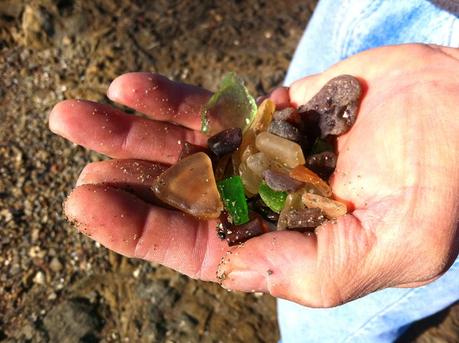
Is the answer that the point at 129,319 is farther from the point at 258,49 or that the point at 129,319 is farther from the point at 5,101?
the point at 258,49

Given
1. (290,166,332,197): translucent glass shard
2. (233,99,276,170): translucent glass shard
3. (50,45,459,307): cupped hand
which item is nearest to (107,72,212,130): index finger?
(50,45,459,307): cupped hand

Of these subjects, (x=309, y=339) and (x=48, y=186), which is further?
(x=48, y=186)

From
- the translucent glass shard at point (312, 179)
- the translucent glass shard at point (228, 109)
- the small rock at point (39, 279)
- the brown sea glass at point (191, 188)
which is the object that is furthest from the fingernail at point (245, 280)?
the small rock at point (39, 279)

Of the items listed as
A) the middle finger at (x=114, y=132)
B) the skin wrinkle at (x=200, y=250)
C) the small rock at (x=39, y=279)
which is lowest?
the small rock at (x=39, y=279)

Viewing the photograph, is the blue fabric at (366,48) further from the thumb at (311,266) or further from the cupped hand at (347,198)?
the thumb at (311,266)

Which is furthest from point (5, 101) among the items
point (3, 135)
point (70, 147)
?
point (70, 147)

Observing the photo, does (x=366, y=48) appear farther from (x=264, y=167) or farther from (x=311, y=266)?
(x=311, y=266)
